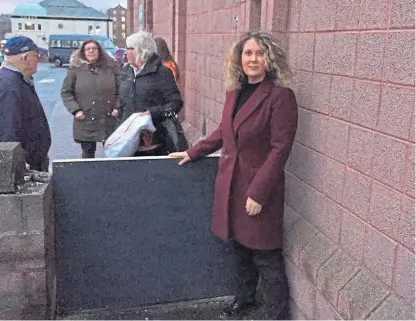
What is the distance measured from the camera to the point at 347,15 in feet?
8.75

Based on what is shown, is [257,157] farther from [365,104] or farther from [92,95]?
[92,95]

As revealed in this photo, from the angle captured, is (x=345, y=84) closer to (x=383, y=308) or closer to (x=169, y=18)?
(x=383, y=308)

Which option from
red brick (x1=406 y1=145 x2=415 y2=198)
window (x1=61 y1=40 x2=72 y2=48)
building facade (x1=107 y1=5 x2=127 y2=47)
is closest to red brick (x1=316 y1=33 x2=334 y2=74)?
red brick (x1=406 y1=145 x2=415 y2=198)

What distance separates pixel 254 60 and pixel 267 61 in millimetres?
74

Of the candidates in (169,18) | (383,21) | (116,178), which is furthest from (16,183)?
(169,18)

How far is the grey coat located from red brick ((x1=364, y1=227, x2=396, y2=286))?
3771mm

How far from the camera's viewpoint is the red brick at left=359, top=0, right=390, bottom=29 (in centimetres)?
234

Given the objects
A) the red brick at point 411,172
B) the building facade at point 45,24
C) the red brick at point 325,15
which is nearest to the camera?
the red brick at point 411,172

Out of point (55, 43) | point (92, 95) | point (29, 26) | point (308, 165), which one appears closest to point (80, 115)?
point (92, 95)

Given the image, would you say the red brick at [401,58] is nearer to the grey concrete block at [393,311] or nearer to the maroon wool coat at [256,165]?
the maroon wool coat at [256,165]

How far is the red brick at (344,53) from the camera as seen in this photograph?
2607 mm

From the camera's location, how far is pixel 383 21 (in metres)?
2.35

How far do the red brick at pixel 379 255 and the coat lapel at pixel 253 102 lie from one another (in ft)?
2.96

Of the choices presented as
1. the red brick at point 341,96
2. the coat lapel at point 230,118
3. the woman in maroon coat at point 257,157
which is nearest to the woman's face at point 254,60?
the woman in maroon coat at point 257,157
